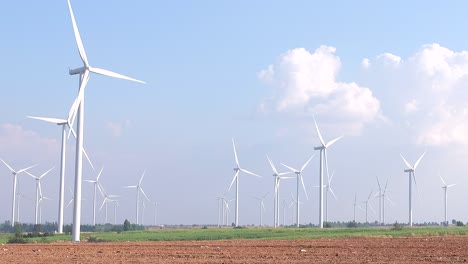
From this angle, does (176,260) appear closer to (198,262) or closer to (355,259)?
(198,262)

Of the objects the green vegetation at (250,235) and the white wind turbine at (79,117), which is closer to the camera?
the white wind turbine at (79,117)

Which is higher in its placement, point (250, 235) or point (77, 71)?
point (77, 71)

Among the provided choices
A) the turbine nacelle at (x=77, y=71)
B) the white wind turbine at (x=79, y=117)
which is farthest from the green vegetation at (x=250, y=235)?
the turbine nacelle at (x=77, y=71)

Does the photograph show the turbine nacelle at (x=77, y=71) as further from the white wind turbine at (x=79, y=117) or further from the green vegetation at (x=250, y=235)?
the green vegetation at (x=250, y=235)

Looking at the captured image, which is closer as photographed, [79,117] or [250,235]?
[79,117]

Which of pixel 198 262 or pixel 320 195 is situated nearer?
pixel 198 262

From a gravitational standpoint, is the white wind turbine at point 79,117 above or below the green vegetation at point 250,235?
above

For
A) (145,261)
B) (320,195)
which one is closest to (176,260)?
(145,261)

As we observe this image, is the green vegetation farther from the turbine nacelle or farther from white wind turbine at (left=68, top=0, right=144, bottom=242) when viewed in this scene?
the turbine nacelle

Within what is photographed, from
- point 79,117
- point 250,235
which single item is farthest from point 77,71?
point 250,235

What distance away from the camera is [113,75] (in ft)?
232

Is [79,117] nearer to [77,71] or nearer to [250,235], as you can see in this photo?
[77,71]

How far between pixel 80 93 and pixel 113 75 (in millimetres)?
4921

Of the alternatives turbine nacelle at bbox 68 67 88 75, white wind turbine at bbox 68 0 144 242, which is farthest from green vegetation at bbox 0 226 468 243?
turbine nacelle at bbox 68 67 88 75
